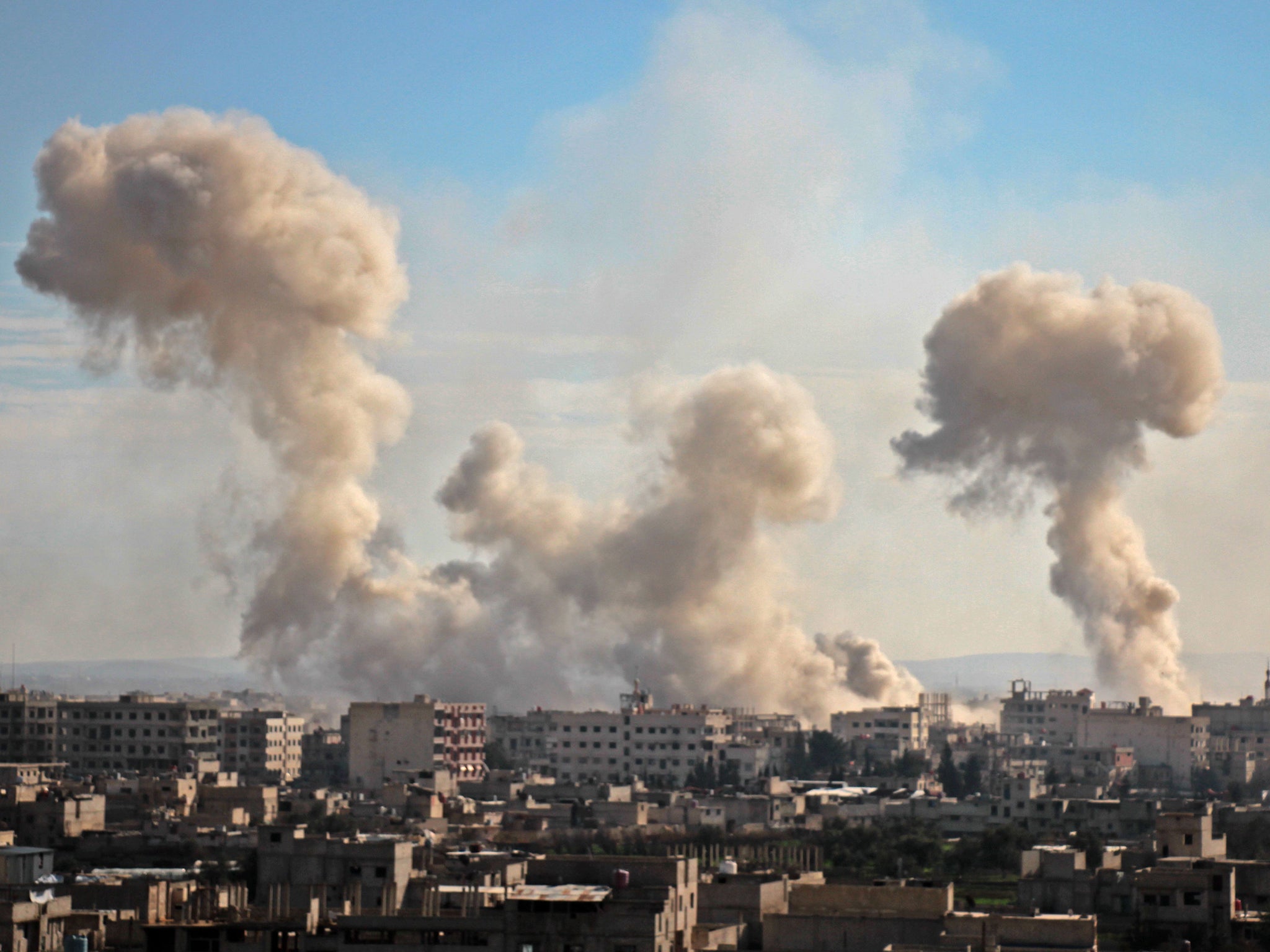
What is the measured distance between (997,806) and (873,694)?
153 ft

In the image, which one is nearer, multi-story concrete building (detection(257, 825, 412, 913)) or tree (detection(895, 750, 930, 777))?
multi-story concrete building (detection(257, 825, 412, 913))

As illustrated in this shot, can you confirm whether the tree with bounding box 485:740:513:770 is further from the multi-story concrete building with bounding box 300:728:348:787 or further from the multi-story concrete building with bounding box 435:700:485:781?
the multi-story concrete building with bounding box 300:728:348:787

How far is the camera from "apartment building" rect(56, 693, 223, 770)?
311ft

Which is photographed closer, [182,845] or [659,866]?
[659,866]

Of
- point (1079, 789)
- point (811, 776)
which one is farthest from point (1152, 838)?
point (811, 776)

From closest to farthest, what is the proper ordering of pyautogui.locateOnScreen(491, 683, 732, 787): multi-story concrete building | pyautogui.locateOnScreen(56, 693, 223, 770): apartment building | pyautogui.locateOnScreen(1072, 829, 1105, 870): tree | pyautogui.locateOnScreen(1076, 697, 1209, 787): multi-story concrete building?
pyautogui.locateOnScreen(1072, 829, 1105, 870): tree, pyautogui.locateOnScreen(56, 693, 223, 770): apartment building, pyautogui.locateOnScreen(491, 683, 732, 787): multi-story concrete building, pyautogui.locateOnScreen(1076, 697, 1209, 787): multi-story concrete building

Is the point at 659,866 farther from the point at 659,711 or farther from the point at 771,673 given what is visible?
the point at 771,673

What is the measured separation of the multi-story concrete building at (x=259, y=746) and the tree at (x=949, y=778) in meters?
23.9

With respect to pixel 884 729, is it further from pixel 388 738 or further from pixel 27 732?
pixel 27 732

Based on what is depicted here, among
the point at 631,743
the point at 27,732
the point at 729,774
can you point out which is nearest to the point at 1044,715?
the point at 631,743

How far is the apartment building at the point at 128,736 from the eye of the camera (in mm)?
94688

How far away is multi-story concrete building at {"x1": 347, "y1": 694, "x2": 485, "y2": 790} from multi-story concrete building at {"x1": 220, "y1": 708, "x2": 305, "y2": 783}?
292cm

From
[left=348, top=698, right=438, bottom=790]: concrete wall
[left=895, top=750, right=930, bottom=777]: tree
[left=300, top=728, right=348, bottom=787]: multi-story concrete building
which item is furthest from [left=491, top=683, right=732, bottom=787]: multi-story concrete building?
[left=300, top=728, right=348, bottom=787]: multi-story concrete building

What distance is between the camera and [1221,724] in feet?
357
